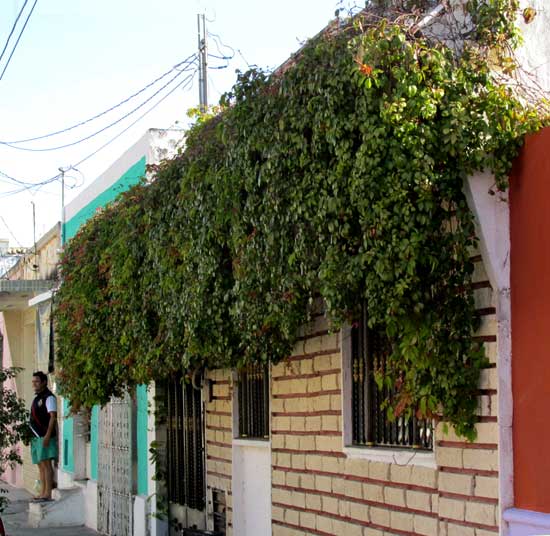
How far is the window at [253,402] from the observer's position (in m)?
9.80

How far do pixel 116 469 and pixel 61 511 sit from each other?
2053mm

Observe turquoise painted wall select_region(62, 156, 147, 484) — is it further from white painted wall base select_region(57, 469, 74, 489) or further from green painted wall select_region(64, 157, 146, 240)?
white painted wall base select_region(57, 469, 74, 489)

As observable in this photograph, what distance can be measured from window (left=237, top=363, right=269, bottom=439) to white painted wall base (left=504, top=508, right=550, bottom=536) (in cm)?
402

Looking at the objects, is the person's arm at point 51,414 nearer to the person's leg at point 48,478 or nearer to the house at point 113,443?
the house at point 113,443

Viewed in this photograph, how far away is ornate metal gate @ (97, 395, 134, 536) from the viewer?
14062mm

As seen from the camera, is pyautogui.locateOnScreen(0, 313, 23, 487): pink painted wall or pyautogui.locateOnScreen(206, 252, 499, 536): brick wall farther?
pyautogui.locateOnScreen(0, 313, 23, 487): pink painted wall

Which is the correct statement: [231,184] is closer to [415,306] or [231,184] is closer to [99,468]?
[415,306]

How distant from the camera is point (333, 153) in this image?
638 centimetres

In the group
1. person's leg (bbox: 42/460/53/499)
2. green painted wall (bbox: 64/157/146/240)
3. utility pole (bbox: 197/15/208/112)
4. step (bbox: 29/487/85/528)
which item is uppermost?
utility pole (bbox: 197/15/208/112)

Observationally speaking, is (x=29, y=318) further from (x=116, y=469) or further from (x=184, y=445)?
(x=184, y=445)

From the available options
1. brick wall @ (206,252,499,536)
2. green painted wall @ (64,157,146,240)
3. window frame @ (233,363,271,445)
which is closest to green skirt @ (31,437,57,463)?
green painted wall @ (64,157,146,240)

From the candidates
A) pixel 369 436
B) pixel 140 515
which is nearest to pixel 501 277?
pixel 369 436

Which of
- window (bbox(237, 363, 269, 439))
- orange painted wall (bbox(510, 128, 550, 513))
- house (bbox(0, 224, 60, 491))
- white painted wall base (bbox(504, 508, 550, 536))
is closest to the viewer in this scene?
white painted wall base (bbox(504, 508, 550, 536))

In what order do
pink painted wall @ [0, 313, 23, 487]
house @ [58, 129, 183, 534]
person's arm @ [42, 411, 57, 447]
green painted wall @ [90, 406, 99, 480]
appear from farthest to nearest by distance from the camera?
pink painted wall @ [0, 313, 23, 487], green painted wall @ [90, 406, 99, 480], person's arm @ [42, 411, 57, 447], house @ [58, 129, 183, 534]
